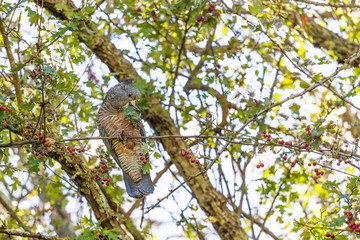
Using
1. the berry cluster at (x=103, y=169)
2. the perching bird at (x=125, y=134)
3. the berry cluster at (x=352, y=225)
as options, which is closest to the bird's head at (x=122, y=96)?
the perching bird at (x=125, y=134)

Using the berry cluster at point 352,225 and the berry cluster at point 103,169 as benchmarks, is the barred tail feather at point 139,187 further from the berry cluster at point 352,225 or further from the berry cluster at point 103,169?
the berry cluster at point 352,225

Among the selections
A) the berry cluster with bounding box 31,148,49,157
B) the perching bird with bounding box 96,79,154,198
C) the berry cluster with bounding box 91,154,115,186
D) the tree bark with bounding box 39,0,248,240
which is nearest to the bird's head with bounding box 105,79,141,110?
the perching bird with bounding box 96,79,154,198

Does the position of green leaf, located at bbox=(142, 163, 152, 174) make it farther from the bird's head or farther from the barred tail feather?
the bird's head

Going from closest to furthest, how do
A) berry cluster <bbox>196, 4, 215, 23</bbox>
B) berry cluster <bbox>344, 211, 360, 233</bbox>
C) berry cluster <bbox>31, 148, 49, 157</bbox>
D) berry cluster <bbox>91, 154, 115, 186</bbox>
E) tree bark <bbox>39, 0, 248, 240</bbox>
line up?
berry cluster <bbox>344, 211, 360, 233</bbox> < berry cluster <bbox>31, 148, 49, 157</bbox> < berry cluster <bbox>91, 154, 115, 186</bbox> < berry cluster <bbox>196, 4, 215, 23</bbox> < tree bark <bbox>39, 0, 248, 240</bbox>

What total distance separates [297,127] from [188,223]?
1.44 meters

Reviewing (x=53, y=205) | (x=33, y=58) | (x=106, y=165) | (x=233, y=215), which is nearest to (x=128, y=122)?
(x=106, y=165)

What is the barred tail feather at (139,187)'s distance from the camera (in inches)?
149

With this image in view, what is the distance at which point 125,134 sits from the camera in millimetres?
3879

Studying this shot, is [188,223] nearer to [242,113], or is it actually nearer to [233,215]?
[233,215]

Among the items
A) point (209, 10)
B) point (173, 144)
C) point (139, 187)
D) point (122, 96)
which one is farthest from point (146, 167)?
point (209, 10)

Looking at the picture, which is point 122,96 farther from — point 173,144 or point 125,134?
point 173,144

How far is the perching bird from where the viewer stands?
3779 mm

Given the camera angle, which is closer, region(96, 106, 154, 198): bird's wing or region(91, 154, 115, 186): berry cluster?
region(91, 154, 115, 186): berry cluster

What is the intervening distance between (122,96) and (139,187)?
2.42ft
